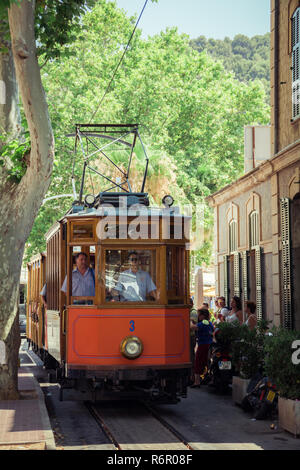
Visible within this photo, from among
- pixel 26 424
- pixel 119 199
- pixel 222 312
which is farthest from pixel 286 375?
pixel 222 312

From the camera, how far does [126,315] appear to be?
474 inches

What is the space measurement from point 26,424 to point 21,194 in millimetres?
3971

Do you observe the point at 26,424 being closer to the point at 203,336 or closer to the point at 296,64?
the point at 203,336

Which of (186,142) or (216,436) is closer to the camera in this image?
(216,436)

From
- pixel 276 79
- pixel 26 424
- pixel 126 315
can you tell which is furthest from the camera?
pixel 276 79

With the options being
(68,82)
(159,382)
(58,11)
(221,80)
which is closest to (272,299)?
(159,382)

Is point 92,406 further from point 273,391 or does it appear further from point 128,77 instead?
point 128,77

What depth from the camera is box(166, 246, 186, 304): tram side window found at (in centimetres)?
1240

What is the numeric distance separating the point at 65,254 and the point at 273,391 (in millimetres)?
4158

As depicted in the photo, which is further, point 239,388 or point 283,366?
point 239,388

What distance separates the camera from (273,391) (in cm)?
1130

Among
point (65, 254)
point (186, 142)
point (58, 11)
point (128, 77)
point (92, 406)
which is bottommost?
point (92, 406)

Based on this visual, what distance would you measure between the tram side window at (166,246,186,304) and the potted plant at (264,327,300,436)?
1.98 meters
